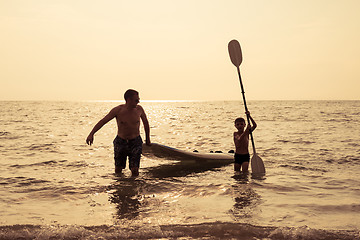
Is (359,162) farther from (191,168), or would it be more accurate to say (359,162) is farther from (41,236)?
(41,236)

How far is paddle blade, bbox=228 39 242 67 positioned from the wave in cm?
526

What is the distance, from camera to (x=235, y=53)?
8.58 meters

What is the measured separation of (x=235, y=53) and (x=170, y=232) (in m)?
5.74

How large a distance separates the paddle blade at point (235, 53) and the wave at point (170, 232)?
526 centimetres

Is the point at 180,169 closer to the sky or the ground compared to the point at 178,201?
closer to the ground

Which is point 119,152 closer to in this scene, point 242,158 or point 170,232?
point 242,158

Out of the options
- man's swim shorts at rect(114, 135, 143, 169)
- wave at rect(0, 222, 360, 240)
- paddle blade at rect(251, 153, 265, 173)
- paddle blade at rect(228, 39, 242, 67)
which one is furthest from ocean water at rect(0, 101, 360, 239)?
paddle blade at rect(228, 39, 242, 67)

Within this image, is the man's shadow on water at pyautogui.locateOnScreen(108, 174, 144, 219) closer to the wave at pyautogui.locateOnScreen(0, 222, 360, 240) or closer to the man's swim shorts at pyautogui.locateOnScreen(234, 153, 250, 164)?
the wave at pyautogui.locateOnScreen(0, 222, 360, 240)

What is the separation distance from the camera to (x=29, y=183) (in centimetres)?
704

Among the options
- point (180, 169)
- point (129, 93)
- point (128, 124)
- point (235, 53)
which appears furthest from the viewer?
point (180, 169)

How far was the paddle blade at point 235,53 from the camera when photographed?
857 cm

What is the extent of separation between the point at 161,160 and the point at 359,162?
18.8ft

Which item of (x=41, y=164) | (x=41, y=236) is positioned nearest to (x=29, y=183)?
(x=41, y=164)

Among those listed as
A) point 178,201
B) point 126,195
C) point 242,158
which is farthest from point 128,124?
point 242,158
